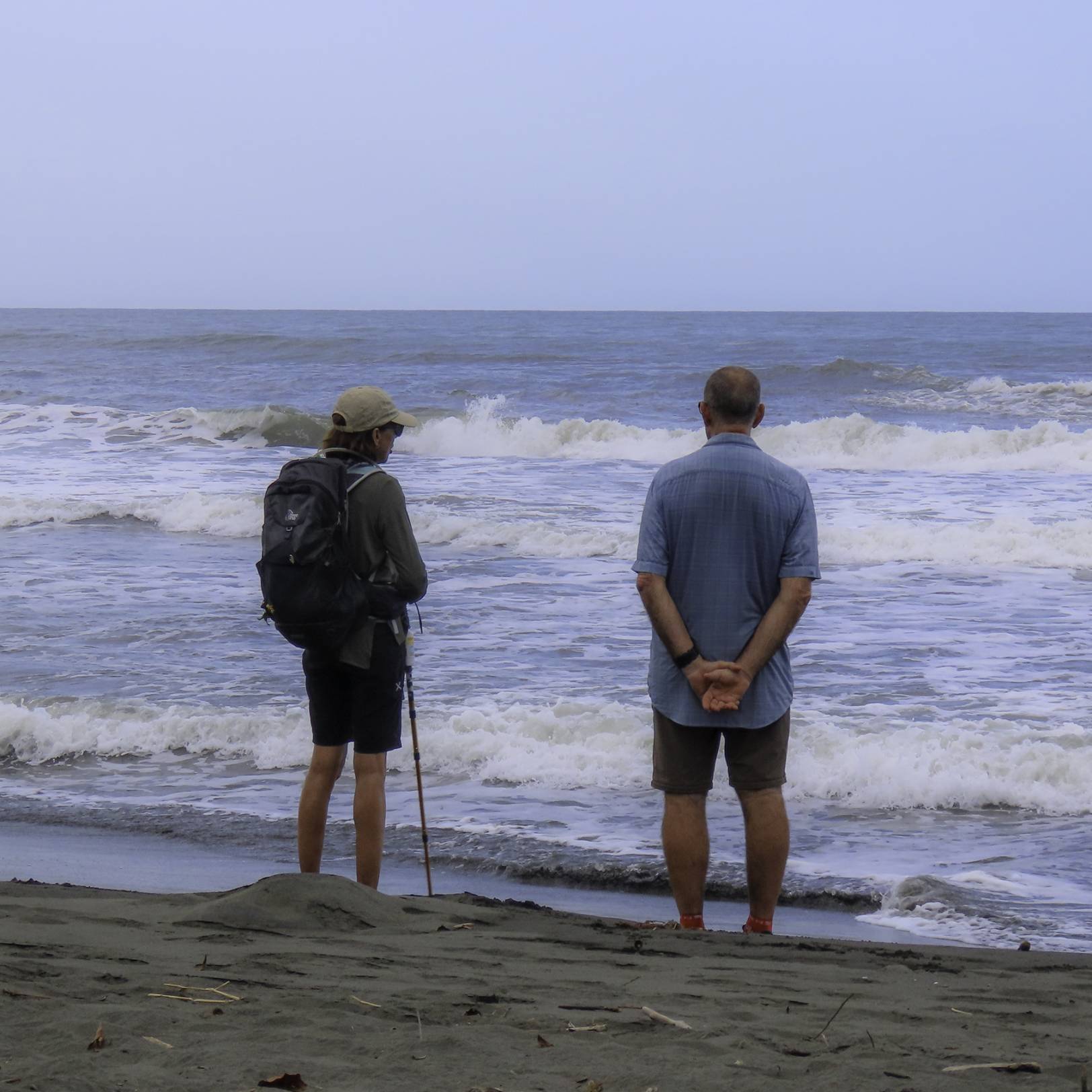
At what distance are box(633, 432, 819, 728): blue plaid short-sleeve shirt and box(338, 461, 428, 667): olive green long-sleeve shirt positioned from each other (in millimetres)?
779

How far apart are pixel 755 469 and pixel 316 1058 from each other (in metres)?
2.10

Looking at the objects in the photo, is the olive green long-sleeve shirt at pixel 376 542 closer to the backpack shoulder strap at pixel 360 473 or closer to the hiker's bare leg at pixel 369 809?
the backpack shoulder strap at pixel 360 473

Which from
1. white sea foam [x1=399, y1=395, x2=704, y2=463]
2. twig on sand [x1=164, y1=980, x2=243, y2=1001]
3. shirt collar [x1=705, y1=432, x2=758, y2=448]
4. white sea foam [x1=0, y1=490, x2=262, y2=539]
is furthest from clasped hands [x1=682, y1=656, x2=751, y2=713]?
white sea foam [x1=399, y1=395, x2=704, y2=463]

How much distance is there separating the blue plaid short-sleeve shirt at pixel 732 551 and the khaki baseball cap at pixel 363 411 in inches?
37.8

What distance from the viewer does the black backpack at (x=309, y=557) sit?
13.0ft

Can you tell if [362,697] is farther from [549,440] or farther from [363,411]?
[549,440]

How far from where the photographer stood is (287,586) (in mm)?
3961

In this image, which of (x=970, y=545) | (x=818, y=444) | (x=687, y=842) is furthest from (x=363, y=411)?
(x=818, y=444)

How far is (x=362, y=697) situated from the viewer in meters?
4.22

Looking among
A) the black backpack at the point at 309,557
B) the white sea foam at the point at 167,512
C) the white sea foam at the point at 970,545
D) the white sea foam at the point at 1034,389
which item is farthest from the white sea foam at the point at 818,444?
the black backpack at the point at 309,557

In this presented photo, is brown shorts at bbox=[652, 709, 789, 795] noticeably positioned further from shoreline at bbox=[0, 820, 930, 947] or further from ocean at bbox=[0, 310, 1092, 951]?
ocean at bbox=[0, 310, 1092, 951]

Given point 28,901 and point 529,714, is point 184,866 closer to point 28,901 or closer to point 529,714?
point 28,901

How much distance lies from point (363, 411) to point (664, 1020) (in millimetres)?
2208

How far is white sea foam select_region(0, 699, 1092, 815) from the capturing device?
5781mm
